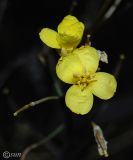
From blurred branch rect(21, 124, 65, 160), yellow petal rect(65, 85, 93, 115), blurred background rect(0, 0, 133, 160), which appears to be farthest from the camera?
blurred background rect(0, 0, 133, 160)

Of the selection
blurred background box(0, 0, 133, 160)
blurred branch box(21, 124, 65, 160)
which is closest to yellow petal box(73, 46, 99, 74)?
blurred branch box(21, 124, 65, 160)

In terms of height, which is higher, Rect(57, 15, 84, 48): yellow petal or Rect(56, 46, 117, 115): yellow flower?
Rect(57, 15, 84, 48): yellow petal

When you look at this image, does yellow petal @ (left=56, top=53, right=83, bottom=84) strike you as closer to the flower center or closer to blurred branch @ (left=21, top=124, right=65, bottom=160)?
the flower center

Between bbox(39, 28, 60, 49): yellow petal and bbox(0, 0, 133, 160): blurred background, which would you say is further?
bbox(0, 0, 133, 160): blurred background

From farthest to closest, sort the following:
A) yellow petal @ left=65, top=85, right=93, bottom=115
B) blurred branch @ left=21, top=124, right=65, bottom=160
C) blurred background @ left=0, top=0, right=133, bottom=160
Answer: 1. blurred background @ left=0, top=0, right=133, bottom=160
2. blurred branch @ left=21, top=124, right=65, bottom=160
3. yellow petal @ left=65, top=85, right=93, bottom=115

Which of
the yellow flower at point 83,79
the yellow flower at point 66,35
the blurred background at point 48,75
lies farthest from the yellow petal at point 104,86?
the blurred background at point 48,75

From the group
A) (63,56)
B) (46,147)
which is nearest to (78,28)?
(63,56)

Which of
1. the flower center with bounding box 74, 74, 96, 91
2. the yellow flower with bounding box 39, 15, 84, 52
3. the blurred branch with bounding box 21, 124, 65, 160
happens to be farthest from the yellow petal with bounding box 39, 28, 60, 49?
the blurred branch with bounding box 21, 124, 65, 160

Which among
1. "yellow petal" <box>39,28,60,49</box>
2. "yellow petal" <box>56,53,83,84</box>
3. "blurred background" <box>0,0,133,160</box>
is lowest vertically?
"blurred background" <box>0,0,133,160</box>

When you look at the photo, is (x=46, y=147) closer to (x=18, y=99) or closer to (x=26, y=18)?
(x=18, y=99)
